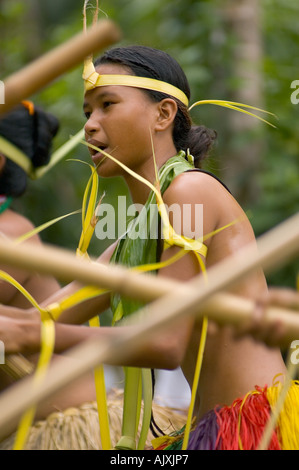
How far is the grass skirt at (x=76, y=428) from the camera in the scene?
2.93 meters

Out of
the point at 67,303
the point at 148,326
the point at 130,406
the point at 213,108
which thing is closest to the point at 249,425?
the point at 130,406

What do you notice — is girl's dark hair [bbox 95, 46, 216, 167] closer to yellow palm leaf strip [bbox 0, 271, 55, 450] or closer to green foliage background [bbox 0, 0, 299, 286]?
yellow palm leaf strip [bbox 0, 271, 55, 450]

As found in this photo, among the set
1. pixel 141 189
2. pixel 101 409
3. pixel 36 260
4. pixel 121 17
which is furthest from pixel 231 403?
pixel 121 17

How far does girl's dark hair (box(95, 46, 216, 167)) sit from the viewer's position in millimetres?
2479

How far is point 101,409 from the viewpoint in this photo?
7.50 ft

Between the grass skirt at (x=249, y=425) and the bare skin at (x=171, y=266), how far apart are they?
0.18 feet

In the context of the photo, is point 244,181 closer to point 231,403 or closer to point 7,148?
point 7,148

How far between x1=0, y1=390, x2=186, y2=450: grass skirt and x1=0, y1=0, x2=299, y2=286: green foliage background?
2028mm

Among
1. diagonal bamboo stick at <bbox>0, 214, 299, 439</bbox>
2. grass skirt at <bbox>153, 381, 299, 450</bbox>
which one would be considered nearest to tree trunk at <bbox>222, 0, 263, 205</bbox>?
grass skirt at <bbox>153, 381, 299, 450</bbox>

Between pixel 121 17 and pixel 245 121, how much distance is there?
2.69 metres

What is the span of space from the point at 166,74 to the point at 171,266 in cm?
75

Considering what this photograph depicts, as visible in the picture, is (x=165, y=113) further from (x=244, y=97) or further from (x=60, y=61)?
(x=244, y=97)

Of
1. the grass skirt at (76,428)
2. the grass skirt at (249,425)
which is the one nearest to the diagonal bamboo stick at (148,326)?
the grass skirt at (249,425)

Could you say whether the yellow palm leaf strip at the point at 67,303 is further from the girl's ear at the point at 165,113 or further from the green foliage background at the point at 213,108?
the green foliage background at the point at 213,108
